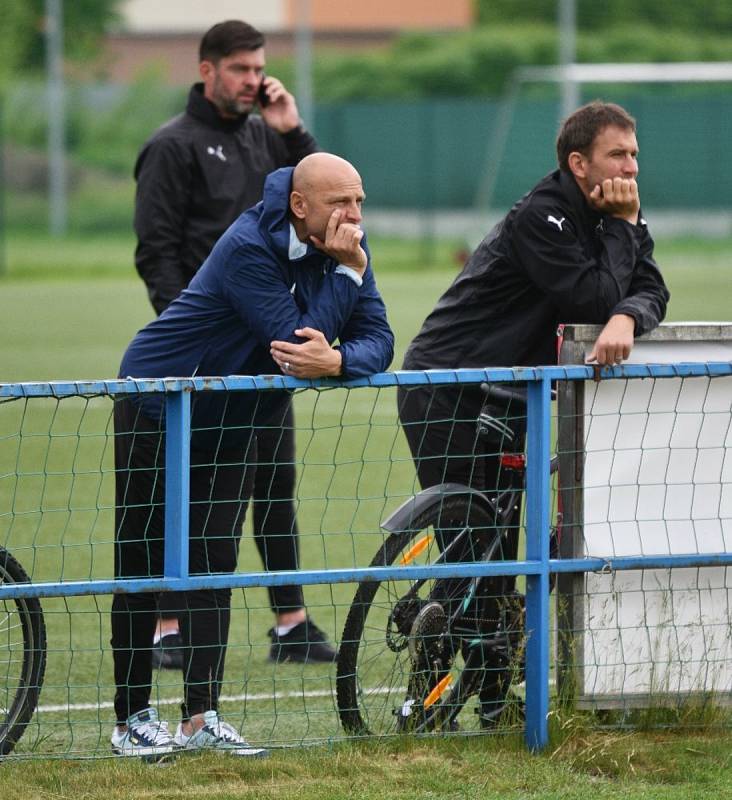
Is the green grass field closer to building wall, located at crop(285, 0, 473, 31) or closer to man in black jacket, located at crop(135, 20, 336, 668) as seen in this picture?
man in black jacket, located at crop(135, 20, 336, 668)

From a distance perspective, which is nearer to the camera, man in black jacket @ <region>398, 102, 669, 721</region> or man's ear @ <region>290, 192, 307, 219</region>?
man's ear @ <region>290, 192, 307, 219</region>

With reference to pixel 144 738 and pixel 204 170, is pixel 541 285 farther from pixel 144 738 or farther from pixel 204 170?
pixel 204 170

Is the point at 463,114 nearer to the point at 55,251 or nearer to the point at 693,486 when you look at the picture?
the point at 55,251

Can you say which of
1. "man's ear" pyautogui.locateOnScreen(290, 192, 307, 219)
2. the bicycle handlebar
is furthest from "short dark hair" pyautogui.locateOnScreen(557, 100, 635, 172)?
"man's ear" pyautogui.locateOnScreen(290, 192, 307, 219)

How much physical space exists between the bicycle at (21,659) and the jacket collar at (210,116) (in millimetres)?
2573

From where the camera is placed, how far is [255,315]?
13.8ft

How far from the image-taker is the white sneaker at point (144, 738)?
4.32m

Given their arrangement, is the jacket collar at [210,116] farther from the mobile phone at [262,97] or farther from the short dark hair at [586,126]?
the short dark hair at [586,126]

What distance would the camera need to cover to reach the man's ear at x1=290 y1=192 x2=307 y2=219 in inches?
167

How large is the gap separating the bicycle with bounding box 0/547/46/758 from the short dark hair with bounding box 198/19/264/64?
2638 mm

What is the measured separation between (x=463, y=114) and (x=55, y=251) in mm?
7979

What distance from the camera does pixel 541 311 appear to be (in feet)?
15.7

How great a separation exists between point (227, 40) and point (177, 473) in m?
2.58

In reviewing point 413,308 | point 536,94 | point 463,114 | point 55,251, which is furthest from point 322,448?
point 536,94
